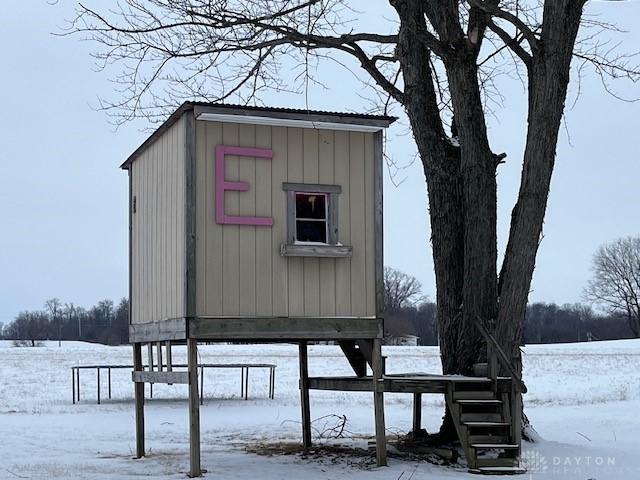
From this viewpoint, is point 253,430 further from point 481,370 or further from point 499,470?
point 499,470

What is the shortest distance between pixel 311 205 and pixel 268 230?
73 centimetres

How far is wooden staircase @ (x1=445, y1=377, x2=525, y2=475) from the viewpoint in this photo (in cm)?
1186

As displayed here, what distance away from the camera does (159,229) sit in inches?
527

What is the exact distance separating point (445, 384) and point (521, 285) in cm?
196

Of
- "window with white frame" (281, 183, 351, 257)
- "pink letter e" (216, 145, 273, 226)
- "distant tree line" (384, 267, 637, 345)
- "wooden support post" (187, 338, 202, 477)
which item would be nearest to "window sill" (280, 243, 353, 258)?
"window with white frame" (281, 183, 351, 257)

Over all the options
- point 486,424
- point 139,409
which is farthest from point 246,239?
point 486,424

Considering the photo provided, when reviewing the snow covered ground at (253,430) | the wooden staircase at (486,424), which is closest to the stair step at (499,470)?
the wooden staircase at (486,424)

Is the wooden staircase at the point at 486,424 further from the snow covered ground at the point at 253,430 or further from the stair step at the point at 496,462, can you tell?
the snow covered ground at the point at 253,430

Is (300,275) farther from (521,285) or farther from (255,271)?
(521,285)

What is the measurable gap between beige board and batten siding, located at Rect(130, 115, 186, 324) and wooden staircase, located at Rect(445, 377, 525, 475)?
3.68 metres

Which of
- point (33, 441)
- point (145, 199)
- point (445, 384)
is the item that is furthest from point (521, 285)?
point (33, 441)

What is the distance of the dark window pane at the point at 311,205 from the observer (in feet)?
41.8

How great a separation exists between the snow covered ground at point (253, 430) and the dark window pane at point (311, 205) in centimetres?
325

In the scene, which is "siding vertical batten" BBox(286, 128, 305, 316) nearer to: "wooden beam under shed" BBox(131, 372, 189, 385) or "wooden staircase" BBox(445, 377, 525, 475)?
"wooden beam under shed" BBox(131, 372, 189, 385)
